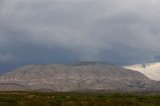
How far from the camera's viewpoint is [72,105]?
74000 mm

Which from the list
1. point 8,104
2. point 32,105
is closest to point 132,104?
point 32,105

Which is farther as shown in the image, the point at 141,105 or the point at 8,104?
the point at 141,105

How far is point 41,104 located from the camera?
7394 centimetres

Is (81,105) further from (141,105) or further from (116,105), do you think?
(141,105)

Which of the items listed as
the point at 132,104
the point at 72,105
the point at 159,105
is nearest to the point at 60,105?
the point at 72,105

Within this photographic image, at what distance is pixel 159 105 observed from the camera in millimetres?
73000

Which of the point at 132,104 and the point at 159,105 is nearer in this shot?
the point at 159,105

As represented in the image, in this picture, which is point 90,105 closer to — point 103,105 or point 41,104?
point 103,105

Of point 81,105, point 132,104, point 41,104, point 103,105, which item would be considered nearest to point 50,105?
point 41,104

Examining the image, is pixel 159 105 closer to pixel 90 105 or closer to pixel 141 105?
pixel 141 105

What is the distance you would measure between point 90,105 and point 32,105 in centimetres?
1391

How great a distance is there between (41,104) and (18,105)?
619cm

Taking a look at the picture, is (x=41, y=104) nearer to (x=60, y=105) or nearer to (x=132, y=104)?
(x=60, y=105)

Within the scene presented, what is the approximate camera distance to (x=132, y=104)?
78.0m
